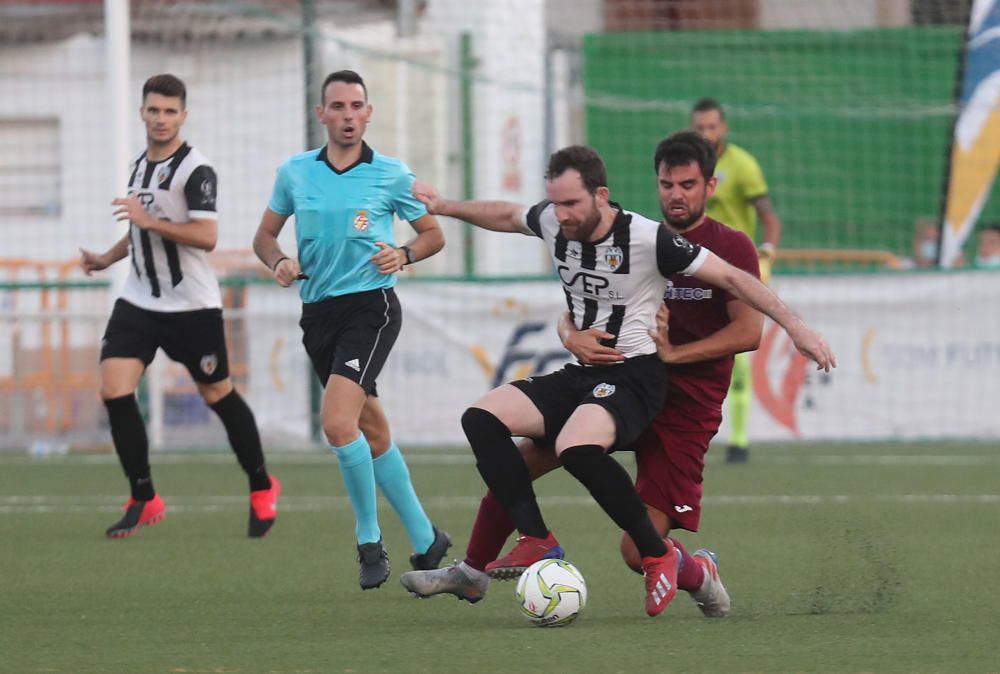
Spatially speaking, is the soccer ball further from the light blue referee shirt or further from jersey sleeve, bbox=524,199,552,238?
the light blue referee shirt

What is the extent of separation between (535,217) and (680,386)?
775 millimetres

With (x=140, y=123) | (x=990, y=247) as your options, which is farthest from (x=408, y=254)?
(x=990, y=247)

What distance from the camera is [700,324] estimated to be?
616 centimetres

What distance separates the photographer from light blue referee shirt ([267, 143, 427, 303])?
6.94 meters

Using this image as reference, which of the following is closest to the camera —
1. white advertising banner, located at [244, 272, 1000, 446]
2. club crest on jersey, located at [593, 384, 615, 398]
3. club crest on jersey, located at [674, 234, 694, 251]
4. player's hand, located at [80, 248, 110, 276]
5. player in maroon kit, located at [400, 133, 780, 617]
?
club crest on jersey, located at [674, 234, 694, 251]

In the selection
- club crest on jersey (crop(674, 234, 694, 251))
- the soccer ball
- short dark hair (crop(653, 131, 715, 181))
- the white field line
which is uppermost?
short dark hair (crop(653, 131, 715, 181))

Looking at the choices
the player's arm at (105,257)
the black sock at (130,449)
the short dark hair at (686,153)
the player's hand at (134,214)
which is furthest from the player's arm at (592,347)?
the player's arm at (105,257)

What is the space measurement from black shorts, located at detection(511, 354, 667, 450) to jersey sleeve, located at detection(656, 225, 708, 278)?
1.12 ft

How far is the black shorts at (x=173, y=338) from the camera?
8.34m

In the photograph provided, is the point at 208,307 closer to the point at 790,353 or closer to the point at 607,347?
the point at 607,347

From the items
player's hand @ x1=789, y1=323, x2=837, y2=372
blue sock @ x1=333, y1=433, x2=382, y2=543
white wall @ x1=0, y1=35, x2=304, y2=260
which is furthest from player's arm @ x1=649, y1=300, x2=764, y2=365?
white wall @ x1=0, y1=35, x2=304, y2=260

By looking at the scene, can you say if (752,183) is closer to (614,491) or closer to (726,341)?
(726,341)

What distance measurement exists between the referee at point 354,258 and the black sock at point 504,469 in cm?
101

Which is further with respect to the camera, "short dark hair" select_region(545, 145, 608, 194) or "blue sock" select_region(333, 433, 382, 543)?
"blue sock" select_region(333, 433, 382, 543)
